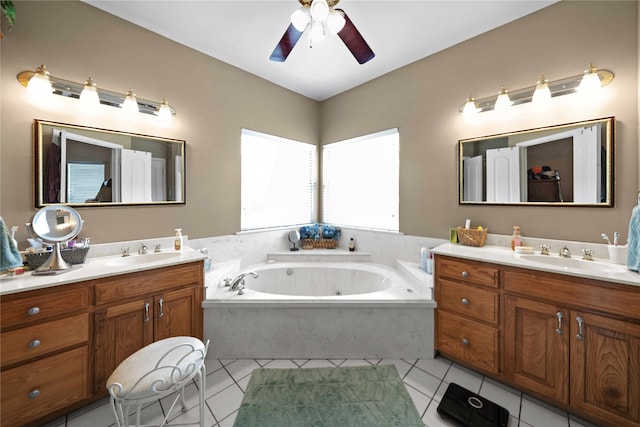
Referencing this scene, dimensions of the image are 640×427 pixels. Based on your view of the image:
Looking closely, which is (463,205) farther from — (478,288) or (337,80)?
(337,80)

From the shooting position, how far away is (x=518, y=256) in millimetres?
1875

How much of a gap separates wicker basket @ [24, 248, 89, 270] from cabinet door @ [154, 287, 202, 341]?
0.59 m

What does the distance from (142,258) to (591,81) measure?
3.58 metres

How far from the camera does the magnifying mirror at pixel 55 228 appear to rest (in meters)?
1.58

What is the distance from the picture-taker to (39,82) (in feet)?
5.47

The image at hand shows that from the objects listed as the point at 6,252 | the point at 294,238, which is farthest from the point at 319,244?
the point at 6,252

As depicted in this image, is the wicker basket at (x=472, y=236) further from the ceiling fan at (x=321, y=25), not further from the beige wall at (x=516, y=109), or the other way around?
the ceiling fan at (x=321, y=25)

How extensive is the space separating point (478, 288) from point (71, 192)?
309 centimetres

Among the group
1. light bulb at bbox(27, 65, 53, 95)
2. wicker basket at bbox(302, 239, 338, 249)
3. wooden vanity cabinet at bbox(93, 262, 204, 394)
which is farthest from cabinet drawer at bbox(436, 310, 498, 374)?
light bulb at bbox(27, 65, 53, 95)

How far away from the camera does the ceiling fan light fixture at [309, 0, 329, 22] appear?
1.33 metres

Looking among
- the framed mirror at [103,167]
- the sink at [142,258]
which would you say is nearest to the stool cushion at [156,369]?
the sink at [142,258]

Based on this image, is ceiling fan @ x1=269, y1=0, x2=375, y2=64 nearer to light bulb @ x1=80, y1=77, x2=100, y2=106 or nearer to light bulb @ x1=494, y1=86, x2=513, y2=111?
light bulb @ x1=494, y1=86, x2=513, y2=111

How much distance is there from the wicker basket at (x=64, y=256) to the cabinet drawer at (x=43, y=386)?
1.98 ft

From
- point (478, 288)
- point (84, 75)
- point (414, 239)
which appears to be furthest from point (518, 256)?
point (84, 75)
